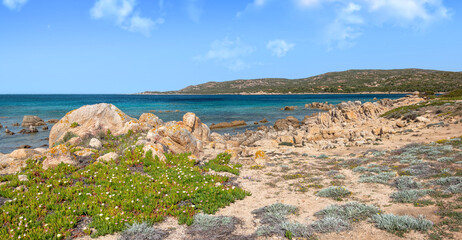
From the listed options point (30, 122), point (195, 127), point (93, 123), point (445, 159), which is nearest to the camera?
point (445, 159)

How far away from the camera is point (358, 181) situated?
9.66 metres

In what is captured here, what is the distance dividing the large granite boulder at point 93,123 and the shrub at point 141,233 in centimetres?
1179

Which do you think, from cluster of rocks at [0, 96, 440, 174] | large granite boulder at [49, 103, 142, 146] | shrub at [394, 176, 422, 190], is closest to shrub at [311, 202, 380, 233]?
shrub at [394, 176, 422, 190]

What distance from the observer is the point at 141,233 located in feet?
19.9

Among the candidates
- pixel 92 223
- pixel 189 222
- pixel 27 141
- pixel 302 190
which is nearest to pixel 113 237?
pixel 92 223

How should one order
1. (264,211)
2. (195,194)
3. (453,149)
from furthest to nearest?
(453,149) < (195,194) < (264,211)

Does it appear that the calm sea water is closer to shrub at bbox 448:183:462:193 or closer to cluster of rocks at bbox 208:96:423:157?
cluster of rocks at bbox 208:96:423:157

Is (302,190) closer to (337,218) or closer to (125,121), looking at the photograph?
(337,218)

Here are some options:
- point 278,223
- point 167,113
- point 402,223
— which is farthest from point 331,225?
point 167,113

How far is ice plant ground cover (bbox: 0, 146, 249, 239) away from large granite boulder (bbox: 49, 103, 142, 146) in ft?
19.9

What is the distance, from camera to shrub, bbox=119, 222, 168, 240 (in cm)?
596

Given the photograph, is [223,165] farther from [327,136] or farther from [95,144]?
[327,136]

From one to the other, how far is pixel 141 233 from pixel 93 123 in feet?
45.8

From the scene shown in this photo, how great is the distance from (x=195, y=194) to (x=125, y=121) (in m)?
12.6
